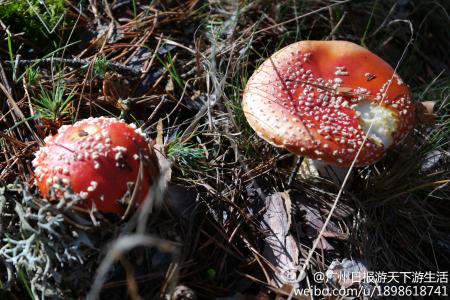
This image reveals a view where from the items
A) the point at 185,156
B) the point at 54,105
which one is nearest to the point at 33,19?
the point at 54,105

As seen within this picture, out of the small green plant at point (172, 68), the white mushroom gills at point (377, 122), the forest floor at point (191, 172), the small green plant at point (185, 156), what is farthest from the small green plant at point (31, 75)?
the white mushroom gills at point (377, 122)

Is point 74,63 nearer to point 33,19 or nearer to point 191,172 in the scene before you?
point 33,19

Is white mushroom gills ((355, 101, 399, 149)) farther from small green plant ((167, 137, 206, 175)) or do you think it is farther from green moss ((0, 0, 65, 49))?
green moss ((0, 0, 65, 49))

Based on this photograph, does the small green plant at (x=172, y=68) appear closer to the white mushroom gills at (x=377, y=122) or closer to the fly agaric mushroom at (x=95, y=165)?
the fly agaric mushroom at (x=95, y=165)

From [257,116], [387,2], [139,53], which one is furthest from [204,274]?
[387,2]

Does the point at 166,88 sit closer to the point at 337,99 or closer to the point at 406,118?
the point at 337,99

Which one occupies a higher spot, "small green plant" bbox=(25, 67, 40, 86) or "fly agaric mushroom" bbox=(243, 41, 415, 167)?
"small green plant" bbox=(25, 67, 40, 86)

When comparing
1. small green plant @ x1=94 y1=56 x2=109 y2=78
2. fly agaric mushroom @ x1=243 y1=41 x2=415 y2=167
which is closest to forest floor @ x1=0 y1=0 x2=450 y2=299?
small green plant @ x1=94 y1=56 x2=109 y2=78
